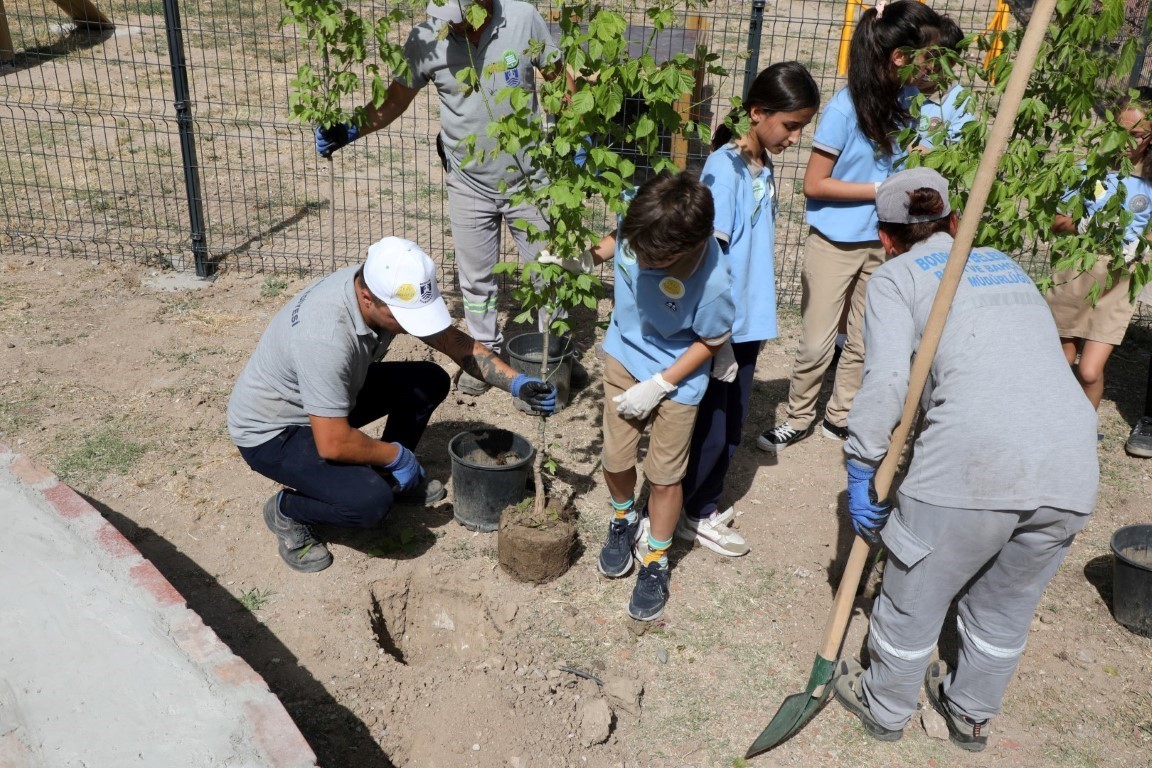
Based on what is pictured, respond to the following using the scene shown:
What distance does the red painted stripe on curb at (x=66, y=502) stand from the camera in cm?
330

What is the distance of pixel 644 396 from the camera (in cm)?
331

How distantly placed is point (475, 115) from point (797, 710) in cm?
310

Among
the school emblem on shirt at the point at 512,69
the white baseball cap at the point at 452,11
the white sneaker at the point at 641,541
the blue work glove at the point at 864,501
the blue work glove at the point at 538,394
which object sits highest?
the white baseball cap at the point at 452,11

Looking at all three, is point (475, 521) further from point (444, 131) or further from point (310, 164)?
point (310, 164)

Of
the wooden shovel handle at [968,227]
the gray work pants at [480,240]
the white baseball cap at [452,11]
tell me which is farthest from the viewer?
the gray work pants at [480,240]

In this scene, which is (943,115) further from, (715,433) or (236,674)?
(236,674)

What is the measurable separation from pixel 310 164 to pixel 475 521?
17.9 ft

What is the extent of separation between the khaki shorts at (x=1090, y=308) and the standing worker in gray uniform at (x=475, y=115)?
2.64 m

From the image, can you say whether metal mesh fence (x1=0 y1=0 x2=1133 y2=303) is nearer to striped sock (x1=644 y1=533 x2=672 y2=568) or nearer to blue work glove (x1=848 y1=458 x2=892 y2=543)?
striped sock (x1=644 y1=533 x2=672 y2=568)

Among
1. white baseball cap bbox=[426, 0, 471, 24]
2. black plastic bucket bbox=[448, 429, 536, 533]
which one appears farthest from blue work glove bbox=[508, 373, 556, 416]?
white baseball cap bbox=[426, 0, 471, 24]

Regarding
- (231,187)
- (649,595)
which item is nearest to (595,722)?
(649,595)

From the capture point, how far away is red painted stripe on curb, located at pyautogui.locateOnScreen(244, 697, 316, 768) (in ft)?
8.13

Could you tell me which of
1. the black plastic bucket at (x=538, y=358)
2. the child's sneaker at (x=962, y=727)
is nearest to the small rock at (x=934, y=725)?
the child's sneaker at (x=962, y=727)

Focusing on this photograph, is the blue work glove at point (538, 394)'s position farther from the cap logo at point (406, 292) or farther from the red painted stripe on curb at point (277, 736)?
the red painted stripe on curb at point (277, 736)
